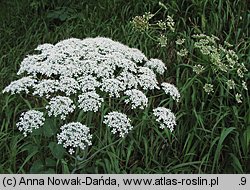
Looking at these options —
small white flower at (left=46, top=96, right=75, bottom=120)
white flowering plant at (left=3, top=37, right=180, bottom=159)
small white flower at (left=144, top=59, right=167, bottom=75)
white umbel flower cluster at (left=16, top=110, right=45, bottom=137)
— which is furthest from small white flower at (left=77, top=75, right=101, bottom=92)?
small white flower at (left=144, top=59, right=167, bottom=75)

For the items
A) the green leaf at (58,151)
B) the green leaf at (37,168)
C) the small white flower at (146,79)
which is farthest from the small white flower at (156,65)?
the green leaf at (37,168)

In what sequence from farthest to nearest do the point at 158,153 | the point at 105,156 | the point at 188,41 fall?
the point at 188,41
the point at 158,153
the point at 105,156

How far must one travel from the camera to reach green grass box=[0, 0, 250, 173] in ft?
9.18

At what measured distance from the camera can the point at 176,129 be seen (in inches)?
123

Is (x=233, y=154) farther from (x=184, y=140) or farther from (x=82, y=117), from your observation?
(x=82, y=117)

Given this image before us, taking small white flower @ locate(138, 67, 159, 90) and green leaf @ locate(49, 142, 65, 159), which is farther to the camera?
small white flower @ locate(138, 67, 159, 90)

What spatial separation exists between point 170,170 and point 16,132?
1244mm

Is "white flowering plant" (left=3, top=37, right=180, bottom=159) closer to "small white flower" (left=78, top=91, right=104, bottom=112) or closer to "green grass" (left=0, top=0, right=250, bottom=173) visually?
"small white flower" (left=78, top=91, right=104, bottom=112)

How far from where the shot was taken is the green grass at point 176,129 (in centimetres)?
280

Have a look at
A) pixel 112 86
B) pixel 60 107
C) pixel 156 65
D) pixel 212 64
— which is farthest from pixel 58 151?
pixel 212 64

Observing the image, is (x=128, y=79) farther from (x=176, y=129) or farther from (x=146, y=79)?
(x=176, y=129)

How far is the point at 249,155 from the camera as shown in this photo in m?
2.91

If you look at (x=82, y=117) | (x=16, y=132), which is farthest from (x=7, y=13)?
(x=82, y=117)

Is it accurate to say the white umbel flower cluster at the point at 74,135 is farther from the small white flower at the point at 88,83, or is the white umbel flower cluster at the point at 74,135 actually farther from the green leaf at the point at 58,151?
the small white flower at the point at 88,83
